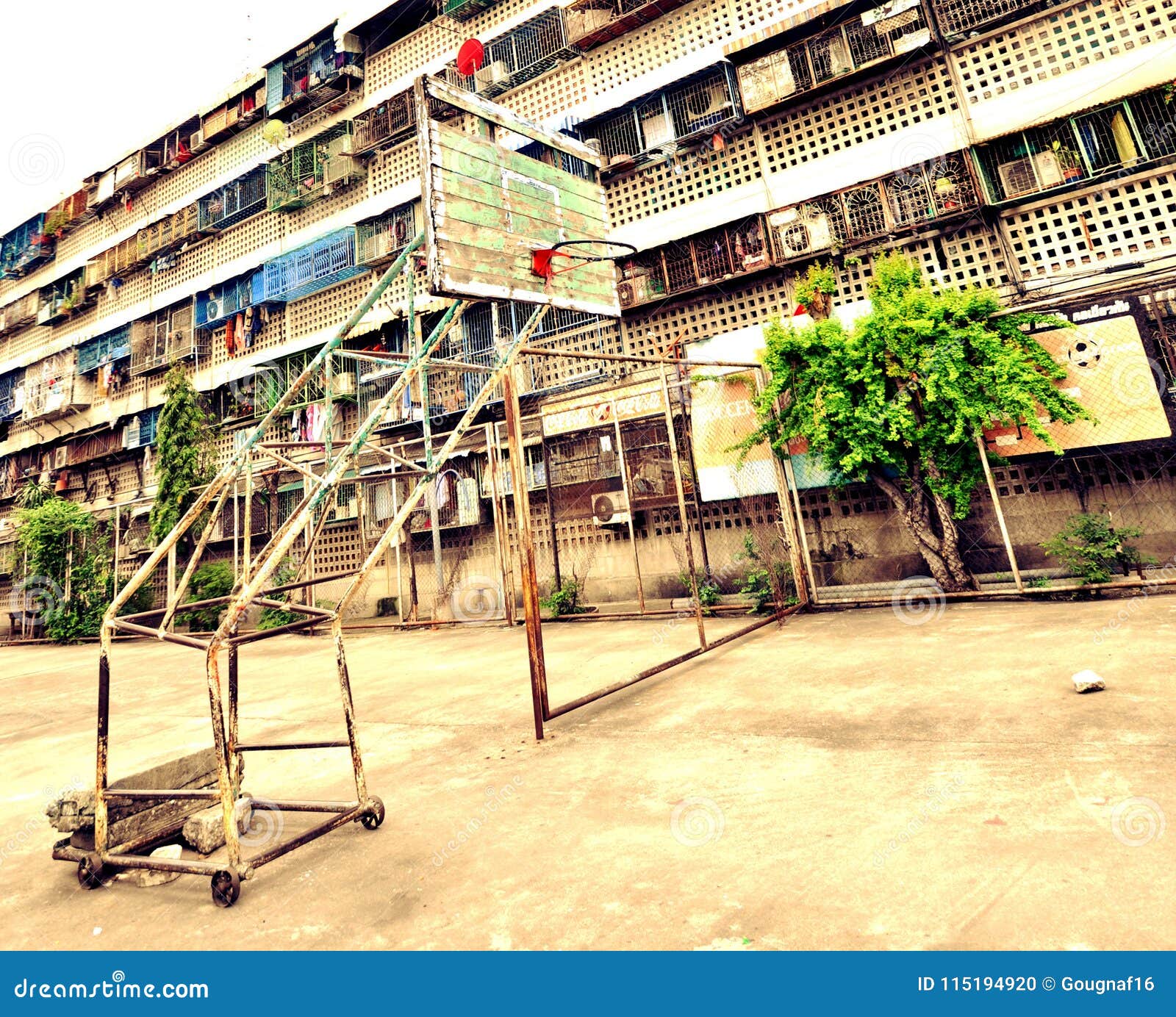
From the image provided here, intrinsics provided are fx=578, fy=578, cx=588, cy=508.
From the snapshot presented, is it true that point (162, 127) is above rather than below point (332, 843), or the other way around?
above

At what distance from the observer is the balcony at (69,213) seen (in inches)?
981

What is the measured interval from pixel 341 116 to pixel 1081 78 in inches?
759

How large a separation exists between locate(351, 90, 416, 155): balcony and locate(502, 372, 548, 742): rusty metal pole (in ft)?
53.2

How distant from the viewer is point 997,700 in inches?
155

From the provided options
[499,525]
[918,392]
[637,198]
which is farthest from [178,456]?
[918,392]

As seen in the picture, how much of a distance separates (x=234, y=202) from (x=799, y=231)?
19.6 metres

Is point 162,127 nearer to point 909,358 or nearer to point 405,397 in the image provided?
point 405,397

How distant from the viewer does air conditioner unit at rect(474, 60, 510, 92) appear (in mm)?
15523

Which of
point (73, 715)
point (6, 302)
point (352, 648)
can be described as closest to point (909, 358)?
point (352, 648)

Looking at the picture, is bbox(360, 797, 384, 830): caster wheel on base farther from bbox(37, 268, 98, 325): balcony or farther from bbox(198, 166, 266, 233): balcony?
bbox(37, 268, 98, 325): balcony

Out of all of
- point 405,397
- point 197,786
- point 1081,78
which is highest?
point 1081,78

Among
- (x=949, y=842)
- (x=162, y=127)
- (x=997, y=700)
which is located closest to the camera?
(x=949, y=842)

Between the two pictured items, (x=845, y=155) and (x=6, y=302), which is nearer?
(x=845, y=155)

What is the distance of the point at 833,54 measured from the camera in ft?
38.8
